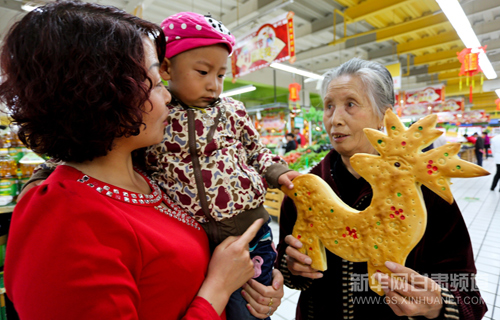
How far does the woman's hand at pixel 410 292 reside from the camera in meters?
0.86

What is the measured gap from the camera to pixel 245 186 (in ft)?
3.32

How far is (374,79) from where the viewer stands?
3.70 ft

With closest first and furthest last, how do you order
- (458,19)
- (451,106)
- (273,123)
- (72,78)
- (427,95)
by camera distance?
(72,78)
(458,19)
(427,95)
(273,123)
(451,106)

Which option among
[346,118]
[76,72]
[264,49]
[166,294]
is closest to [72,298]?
[166,294]

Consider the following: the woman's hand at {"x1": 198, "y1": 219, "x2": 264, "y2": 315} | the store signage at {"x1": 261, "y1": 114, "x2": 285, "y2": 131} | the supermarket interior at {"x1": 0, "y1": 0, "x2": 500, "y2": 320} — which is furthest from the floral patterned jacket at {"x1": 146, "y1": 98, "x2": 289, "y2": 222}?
the store signage at {"x1": 261, "y1": 114, "x2": 285, "y2": 131}

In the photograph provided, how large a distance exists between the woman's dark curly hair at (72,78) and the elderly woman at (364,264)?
2.70 feet

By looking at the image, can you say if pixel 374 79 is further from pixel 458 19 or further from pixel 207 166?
pixel 458 19

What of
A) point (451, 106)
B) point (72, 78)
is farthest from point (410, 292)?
point (451, 106)

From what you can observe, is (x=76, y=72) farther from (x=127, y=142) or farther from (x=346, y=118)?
(x=346, y=118)

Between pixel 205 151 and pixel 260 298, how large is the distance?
1.94 feet

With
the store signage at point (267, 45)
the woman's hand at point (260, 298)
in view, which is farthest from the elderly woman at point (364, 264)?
the store signage at point (267, 45)

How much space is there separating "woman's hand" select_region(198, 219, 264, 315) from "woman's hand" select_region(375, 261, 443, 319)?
1.56 ft

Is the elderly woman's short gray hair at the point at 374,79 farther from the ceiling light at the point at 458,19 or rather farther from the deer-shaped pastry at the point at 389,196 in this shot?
the ceiling light at the point at 458,19

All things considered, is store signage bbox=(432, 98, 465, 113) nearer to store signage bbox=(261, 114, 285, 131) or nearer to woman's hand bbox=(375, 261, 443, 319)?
store signage bbox=(261, 114, 285, 131)
